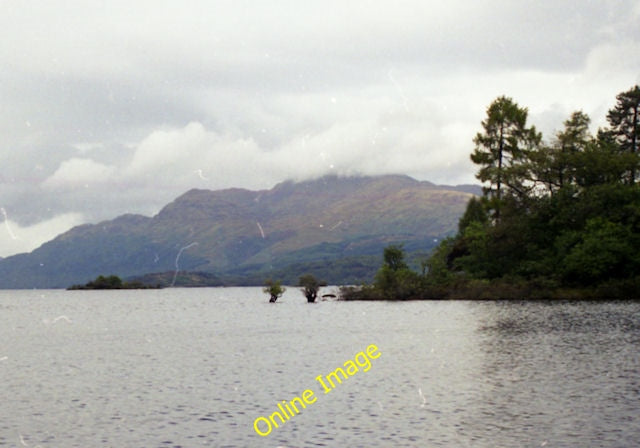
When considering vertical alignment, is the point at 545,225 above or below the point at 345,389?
above

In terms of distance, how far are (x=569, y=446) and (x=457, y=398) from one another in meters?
9.58

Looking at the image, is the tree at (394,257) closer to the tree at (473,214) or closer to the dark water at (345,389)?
the tree at (473,214)

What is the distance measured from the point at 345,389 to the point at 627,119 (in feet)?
399

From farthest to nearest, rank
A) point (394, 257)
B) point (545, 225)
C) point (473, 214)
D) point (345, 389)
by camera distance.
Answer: point (473, 214) → point (394, 257) → point (545, 225) → point (345, 389)

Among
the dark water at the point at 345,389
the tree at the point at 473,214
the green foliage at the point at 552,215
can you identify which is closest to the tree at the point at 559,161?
the green foliage at the point at 552,215

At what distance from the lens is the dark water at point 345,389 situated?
2577 cm

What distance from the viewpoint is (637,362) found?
135 feet

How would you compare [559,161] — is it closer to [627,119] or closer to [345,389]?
[627,119]

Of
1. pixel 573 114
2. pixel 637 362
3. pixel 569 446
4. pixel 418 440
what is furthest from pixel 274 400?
pixel 573 114

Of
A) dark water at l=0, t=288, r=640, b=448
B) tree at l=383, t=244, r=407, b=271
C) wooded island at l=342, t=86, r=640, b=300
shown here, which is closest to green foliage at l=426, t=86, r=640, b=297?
wooded island at l=342, t=86, r=640, b=300

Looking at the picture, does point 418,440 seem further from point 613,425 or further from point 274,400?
point 274,400

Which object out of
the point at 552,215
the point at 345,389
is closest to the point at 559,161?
the point at 552,215

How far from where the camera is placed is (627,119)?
454 ft

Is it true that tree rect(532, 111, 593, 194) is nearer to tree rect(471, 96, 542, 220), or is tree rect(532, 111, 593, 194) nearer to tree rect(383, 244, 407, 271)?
tree rect(471, 96, 542, 220)
